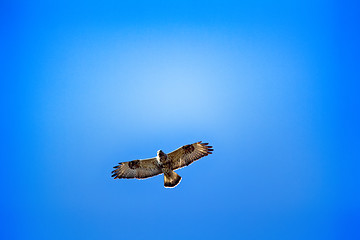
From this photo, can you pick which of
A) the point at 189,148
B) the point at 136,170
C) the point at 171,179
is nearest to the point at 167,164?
the point at 171,179

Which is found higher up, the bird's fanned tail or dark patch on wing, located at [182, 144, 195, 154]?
dark patch on wing, located at [182, 144, 195, 154]

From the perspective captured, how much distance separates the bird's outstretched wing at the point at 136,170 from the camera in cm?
1498

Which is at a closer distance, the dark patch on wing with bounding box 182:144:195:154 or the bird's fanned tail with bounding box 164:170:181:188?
the dark patch on wing with bounding box 182:144:195:154

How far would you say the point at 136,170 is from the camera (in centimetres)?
1514

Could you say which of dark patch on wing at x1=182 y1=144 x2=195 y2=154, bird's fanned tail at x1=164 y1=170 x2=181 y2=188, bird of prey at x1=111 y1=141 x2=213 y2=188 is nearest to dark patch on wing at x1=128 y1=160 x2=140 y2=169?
bird of prey at x1=111 y1=141 x2=213 y2=188

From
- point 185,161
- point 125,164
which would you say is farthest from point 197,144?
point 125,164

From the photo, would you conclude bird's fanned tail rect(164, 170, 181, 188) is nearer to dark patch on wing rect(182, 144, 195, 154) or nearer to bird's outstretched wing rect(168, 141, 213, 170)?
bird's outstretched wing rect(168, 141, 213, 170)

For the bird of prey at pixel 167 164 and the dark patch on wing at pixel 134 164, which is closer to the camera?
the bird of prey at pixel 167 164

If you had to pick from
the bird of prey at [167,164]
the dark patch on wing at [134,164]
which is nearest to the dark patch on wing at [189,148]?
the bird of prey at [167,164]

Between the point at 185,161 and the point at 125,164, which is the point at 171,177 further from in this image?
the point at 125,164

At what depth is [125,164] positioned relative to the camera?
594 inches

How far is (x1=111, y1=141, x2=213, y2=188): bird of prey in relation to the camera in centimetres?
1465

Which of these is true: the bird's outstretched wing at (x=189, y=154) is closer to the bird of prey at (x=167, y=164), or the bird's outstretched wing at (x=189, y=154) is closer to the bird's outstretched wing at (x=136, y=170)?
the bird of prey at (x=167, y=164)

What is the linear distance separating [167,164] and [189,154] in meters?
1.02
